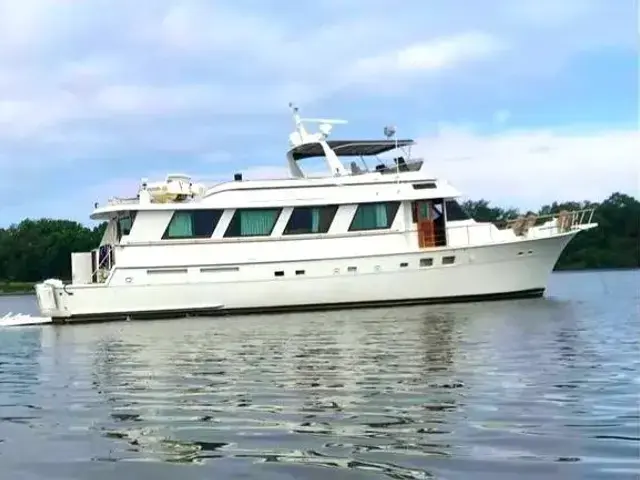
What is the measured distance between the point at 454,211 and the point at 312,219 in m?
4.08

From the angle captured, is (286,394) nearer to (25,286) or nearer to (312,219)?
(312,219)

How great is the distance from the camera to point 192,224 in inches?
911

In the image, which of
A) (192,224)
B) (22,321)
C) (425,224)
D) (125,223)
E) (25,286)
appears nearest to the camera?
(22,321)

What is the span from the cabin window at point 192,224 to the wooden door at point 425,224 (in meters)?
5.32

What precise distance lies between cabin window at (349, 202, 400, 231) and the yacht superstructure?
0.03 meters

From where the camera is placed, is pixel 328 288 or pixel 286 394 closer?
pixel 286 394

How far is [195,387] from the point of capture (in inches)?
367

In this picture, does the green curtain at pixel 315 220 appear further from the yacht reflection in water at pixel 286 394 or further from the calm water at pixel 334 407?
the calm water at pixel 334 407

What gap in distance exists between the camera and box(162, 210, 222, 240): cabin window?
75.7 ft

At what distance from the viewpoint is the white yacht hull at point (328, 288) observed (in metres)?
22.8

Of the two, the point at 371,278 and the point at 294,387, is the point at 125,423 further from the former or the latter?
the point at 371,278

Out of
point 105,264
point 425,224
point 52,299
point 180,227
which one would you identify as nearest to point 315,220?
point 425,224

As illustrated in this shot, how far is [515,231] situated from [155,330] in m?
11.2

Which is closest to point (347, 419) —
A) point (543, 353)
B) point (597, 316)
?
point (543, 353)
